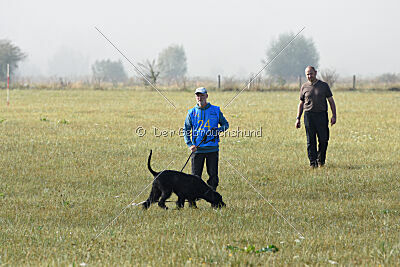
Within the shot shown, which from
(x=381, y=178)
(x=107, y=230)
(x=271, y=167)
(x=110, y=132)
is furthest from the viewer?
(x=110, y=132)

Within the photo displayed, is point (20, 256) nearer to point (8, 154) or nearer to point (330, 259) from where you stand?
point (330, 259)

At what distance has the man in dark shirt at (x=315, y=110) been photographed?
11.4m

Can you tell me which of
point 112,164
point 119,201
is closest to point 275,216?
point 119,201

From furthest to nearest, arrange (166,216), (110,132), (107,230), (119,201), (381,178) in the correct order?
(110,132) → (381,178) → (119,201) → (166,216) → (107,230)

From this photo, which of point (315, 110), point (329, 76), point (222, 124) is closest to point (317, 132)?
point (315, 110)

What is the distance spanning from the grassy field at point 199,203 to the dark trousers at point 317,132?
1.13ft

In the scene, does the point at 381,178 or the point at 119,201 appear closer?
the point at 119,201

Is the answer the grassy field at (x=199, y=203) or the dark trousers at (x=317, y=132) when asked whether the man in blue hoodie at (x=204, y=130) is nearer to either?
the grassy field at (x=199, y=203)

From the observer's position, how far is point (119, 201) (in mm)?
8227

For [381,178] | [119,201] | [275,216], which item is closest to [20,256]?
[119,201]

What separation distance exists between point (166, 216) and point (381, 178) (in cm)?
500

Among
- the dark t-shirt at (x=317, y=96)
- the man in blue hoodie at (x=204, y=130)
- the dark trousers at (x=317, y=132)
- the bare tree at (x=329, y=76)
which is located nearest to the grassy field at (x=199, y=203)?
the dark trousers at (x=317, y=132)

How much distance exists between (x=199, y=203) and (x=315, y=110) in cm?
434

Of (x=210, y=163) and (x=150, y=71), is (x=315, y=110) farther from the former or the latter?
(x=150, y=71)
